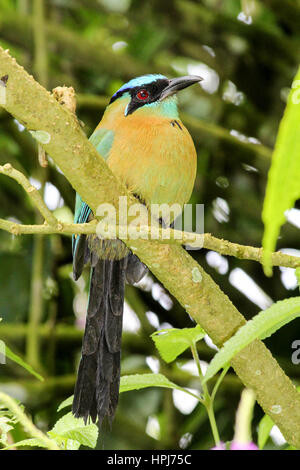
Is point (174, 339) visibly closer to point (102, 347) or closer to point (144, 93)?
point (102, 347)

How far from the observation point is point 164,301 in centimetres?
282

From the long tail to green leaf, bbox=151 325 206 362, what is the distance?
0.39 metres

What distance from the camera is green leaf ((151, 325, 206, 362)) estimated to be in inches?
45.9

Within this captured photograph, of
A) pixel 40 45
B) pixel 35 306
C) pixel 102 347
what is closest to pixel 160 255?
pixel 102 347

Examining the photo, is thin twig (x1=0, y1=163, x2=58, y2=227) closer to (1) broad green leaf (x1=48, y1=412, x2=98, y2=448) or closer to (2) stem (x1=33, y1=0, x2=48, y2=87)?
(1) broad green leaf (x1=48, y1=412, x2=98, y2=448)

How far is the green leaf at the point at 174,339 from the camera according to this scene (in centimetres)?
117

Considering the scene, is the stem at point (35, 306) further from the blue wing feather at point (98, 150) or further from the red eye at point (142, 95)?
the red eye at point (142, 95)

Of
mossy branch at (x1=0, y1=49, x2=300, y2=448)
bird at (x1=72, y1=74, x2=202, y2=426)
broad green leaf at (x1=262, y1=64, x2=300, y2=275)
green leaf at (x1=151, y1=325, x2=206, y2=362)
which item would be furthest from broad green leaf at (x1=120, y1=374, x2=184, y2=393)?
broad green leaf at (x1=262, y1=64, x2=300, y2=275)

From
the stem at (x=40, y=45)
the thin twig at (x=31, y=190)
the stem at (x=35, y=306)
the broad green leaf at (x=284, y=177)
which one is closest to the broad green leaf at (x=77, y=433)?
the thin twig at (x=31, y=190)

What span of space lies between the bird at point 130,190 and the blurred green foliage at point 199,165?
0.58 metres
